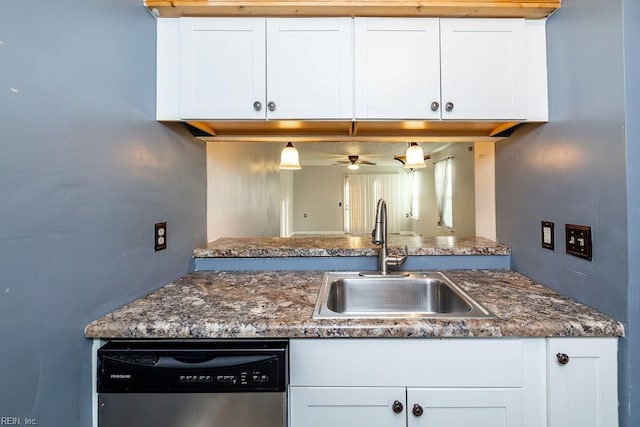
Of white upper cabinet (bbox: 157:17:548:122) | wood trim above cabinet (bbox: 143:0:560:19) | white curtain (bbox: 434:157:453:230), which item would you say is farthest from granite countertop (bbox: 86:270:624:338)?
white curtain (bbox: 434:157:453:230)

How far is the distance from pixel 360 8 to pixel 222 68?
60 cm

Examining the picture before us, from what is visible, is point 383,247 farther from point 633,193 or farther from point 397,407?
point 633,193

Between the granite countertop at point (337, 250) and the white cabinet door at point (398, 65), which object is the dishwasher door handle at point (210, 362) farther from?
the white cabinet door at point (398, 65)

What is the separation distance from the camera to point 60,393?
2.67 ft

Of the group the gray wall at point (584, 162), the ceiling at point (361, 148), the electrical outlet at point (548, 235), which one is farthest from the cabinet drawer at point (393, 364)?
the ceiling at point (361, 148)

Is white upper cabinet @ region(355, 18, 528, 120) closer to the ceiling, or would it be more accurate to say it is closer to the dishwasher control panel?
the dishwasher control panel

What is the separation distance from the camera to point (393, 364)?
91cm

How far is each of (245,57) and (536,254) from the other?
1.49m

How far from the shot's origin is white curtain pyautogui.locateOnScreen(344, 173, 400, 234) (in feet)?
28.4

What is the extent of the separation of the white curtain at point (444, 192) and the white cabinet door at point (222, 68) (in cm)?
414

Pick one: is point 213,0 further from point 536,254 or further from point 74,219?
point 536,254

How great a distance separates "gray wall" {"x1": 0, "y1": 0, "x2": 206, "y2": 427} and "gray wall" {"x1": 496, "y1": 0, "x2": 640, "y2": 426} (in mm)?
1571

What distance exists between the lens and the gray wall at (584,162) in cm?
87

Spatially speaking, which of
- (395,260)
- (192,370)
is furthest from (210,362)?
(395,260)
